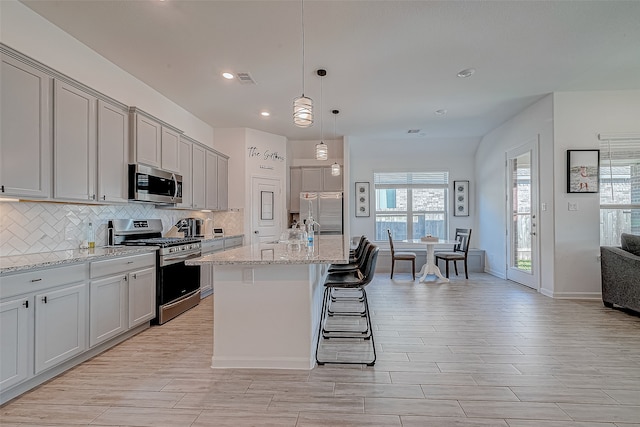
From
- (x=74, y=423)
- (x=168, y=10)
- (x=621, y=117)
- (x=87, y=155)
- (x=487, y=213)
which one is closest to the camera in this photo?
(x=74, y=423)

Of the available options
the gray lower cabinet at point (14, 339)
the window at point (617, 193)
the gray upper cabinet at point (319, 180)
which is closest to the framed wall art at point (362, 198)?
the gray upper cabinet at point (319, 180)

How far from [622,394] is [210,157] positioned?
17.8 ft

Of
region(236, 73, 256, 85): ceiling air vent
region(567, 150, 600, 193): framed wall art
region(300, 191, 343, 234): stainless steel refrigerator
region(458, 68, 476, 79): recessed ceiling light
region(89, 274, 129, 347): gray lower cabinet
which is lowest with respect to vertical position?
region(89, 274, 129, 347): gray lower cabinet

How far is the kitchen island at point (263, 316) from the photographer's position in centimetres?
242

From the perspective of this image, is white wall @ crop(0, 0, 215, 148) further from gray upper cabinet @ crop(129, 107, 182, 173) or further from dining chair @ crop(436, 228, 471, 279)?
dining chair @ crop(436, 228, 471, 279)

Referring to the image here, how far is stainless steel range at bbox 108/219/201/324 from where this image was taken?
136 inches

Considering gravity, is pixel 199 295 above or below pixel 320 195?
below

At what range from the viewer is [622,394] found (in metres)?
2.05

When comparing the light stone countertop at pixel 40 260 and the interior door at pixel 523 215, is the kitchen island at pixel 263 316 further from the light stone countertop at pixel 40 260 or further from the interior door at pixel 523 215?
the interior door at pixel 523 215

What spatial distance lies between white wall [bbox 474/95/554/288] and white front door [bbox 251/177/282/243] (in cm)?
428

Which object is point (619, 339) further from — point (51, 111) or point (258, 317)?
point (51, 111)

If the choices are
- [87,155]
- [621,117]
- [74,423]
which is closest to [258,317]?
[74,423]

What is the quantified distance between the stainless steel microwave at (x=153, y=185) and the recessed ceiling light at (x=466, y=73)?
3.81 meters

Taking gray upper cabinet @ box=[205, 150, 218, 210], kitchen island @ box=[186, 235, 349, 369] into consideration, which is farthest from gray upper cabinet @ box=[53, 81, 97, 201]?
gray upper cabinet @ box=[205, 150, 218, 210]
